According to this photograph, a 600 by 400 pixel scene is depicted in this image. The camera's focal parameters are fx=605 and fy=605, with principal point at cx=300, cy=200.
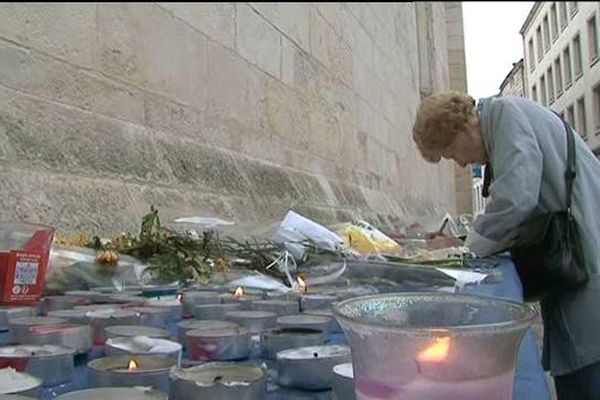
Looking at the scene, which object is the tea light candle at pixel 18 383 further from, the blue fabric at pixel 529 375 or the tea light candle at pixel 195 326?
the blue fabric at pixel 529 375

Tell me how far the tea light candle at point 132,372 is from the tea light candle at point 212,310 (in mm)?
273

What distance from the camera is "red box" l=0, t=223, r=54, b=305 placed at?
3.01 ft

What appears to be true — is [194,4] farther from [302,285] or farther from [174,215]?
[302,285]

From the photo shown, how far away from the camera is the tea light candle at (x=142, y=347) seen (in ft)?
1.86

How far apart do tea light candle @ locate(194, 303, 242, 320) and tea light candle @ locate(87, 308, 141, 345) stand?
102mm

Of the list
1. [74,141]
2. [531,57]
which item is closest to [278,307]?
[74,141]

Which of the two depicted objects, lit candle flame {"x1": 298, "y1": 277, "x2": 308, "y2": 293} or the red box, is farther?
lit candle flame {"x1": 298, "y1": 277, "x2": 308, "y2": 293}

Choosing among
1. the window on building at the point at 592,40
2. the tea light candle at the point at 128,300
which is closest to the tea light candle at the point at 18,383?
the tea light candle at the point at 128,300

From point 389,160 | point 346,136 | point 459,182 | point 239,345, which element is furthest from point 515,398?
point 459,182

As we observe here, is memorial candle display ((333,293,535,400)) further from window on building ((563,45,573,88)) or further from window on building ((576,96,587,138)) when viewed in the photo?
window on building ((563,45,573,88))

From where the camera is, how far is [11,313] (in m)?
0.81

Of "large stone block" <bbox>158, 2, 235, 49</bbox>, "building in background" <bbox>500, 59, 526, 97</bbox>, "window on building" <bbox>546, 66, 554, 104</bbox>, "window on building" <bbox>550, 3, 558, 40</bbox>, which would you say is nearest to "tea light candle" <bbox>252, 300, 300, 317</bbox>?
"building in background" <bbox>500, 59, 526, 97</bbox>

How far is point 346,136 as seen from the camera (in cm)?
449

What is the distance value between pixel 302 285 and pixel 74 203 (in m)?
0.76
